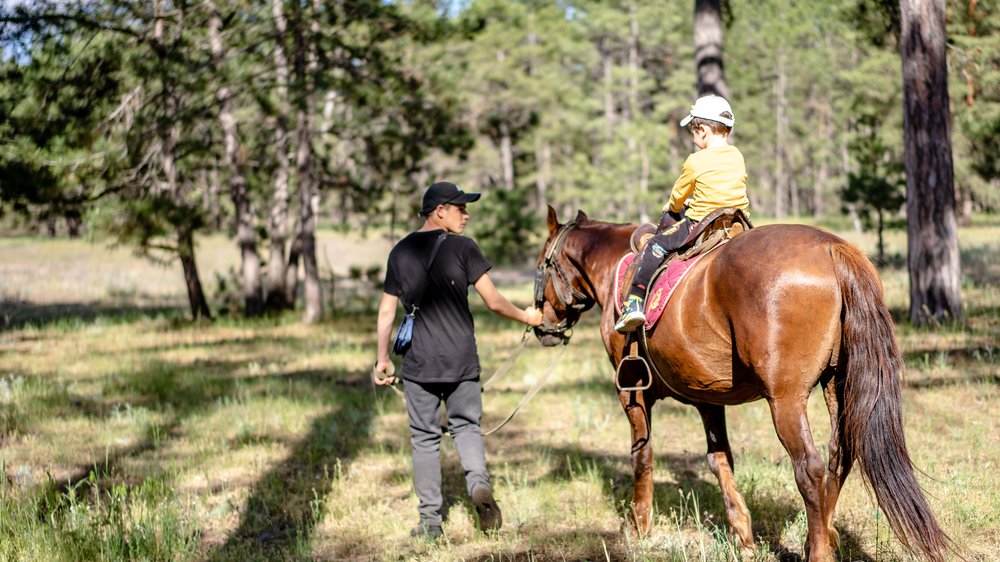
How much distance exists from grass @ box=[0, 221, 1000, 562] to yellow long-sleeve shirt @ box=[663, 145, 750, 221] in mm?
1726

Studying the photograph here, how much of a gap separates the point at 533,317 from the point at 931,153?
732 cm

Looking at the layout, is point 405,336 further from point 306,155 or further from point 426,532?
point 306,155

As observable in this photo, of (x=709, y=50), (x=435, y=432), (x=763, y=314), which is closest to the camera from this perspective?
(x=763, y=314)

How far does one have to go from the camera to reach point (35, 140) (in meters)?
13.0

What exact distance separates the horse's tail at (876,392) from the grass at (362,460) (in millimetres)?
799

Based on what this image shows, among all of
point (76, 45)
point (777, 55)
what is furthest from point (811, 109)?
point (76, 45)

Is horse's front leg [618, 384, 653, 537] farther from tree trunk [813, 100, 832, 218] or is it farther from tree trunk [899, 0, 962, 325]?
tree trunk [813, 100, 832, 218]

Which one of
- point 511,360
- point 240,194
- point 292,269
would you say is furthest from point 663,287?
point 292,269

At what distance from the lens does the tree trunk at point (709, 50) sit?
1194cm

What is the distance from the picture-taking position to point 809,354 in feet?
13.2

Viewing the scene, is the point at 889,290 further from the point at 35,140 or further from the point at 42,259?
the point at 42,259

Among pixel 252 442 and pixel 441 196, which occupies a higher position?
pixel 441 196

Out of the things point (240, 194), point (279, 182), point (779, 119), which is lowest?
point (240, 194)

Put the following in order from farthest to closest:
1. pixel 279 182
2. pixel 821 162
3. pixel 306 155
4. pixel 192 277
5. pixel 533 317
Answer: pixel 821 162
pixel 279 182
pixel 192 277
pixel 306 155
pixel 533 317
